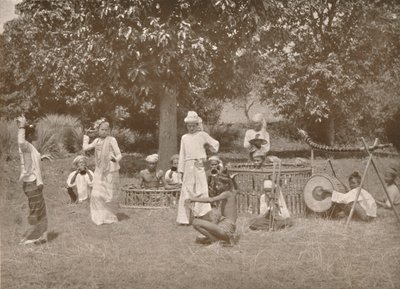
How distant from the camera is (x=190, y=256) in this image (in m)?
6.62

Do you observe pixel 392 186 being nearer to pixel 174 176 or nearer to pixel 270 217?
pixel 270 217

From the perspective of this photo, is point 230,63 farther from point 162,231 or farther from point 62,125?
point 162,231

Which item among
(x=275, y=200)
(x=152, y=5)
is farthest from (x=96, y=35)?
(x=275, y=200)

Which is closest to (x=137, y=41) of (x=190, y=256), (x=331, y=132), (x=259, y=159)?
(x=259, y=159)

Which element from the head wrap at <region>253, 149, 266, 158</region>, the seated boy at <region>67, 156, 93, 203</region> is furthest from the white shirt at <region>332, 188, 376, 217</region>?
the seated boy at <region>67, 156, 93, 203</region>

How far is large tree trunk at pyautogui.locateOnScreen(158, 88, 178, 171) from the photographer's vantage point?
43.0ft

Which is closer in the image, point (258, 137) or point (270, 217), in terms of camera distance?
point (270, 217)

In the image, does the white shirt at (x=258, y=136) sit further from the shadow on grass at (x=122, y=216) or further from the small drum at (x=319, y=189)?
the shadow on grass at (x=122, y=216)

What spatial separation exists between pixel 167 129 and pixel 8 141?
14.3 ft

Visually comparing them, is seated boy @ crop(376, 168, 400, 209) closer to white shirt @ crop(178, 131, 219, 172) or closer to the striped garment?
white shirt @ crop(178, 131, 219, 172)

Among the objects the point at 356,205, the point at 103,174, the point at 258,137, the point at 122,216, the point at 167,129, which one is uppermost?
the point at 167,129

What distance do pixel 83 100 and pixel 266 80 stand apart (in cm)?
1018

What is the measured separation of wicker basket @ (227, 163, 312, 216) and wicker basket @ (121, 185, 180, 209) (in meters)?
1.51

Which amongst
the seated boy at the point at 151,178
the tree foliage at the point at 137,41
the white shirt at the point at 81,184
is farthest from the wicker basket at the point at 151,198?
the tree foliage at the point at 137,41
